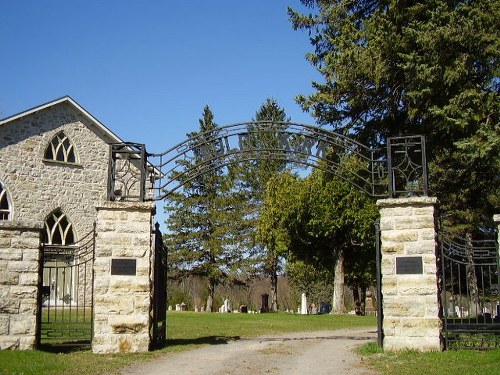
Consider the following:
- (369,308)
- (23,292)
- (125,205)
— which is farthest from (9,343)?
(369,308)

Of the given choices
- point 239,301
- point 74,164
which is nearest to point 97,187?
point 74,164

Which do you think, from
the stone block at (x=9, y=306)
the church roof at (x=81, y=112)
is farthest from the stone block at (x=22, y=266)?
the church roof at (x=81, y=112)

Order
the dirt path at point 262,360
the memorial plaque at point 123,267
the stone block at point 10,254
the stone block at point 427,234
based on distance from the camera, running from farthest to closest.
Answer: the memorial plaque at point 123,267, the stone block at point 427,234, the stone block at point 10,254, the dirt path at point 262,360

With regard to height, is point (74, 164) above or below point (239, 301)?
above

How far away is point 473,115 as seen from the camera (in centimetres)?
1403

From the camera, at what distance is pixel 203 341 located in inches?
528

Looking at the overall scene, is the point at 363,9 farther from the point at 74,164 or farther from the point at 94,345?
the point at 74,164

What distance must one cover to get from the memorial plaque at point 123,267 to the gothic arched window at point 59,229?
1608cm

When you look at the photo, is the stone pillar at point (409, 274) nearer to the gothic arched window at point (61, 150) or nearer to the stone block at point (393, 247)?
the stone block at point (393, 247)

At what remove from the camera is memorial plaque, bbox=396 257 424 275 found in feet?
36.7

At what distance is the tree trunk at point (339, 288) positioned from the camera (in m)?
32.7

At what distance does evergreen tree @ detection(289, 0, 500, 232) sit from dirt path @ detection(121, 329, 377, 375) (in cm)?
562

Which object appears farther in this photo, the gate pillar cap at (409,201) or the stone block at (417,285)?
the gate pillar cap at (409,201)

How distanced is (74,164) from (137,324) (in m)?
17.4
